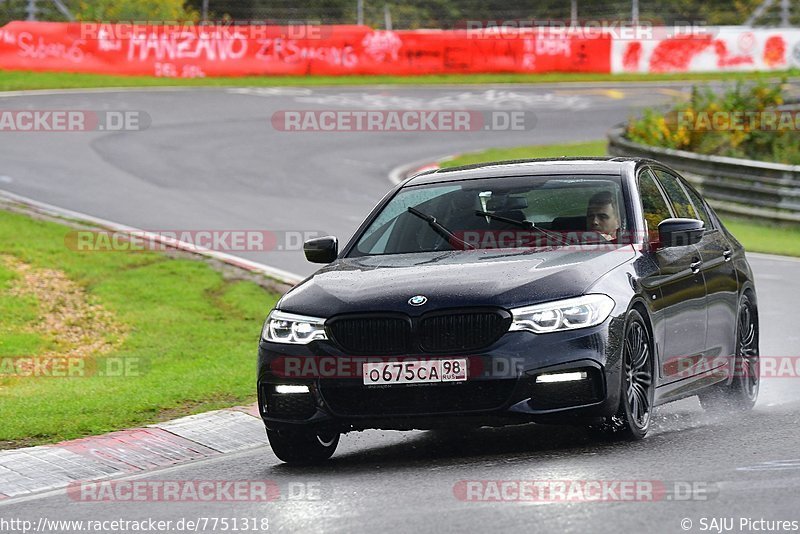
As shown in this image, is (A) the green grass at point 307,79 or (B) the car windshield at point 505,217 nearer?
(B) the car windshield at point 505,217

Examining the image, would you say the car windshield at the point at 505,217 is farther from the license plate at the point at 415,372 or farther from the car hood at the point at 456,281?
the license plate at the point at 415,372

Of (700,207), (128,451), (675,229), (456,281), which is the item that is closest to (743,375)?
(700,207)

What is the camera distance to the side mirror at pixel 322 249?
29.7ft

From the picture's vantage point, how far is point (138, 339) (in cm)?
1328

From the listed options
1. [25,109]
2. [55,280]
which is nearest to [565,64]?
[25,109]

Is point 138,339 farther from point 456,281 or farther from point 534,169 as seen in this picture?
point 456,281

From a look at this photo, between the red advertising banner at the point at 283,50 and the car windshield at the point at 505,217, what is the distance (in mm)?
32242

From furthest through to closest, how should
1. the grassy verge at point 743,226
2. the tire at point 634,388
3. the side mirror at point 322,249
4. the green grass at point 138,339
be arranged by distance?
the grassy verge at point 743,226
the green grass at point 138,339
the side mirror at point 322,249
the tire at point 634,388

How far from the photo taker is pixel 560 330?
24.9 feet

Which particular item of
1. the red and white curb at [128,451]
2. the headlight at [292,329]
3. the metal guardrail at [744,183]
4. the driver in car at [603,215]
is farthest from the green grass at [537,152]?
the headlight at [292,329]

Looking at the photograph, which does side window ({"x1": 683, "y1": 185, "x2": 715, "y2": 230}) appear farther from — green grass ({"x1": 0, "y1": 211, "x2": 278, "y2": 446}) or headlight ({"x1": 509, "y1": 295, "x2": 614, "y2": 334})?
green grass ({"x1": 0, "y1": 211, "x2": 278, "y2": 446})

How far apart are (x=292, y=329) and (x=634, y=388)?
1822 millimetres

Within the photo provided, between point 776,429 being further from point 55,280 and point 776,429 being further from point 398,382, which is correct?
point 55,280

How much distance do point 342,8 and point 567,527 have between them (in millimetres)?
59902
